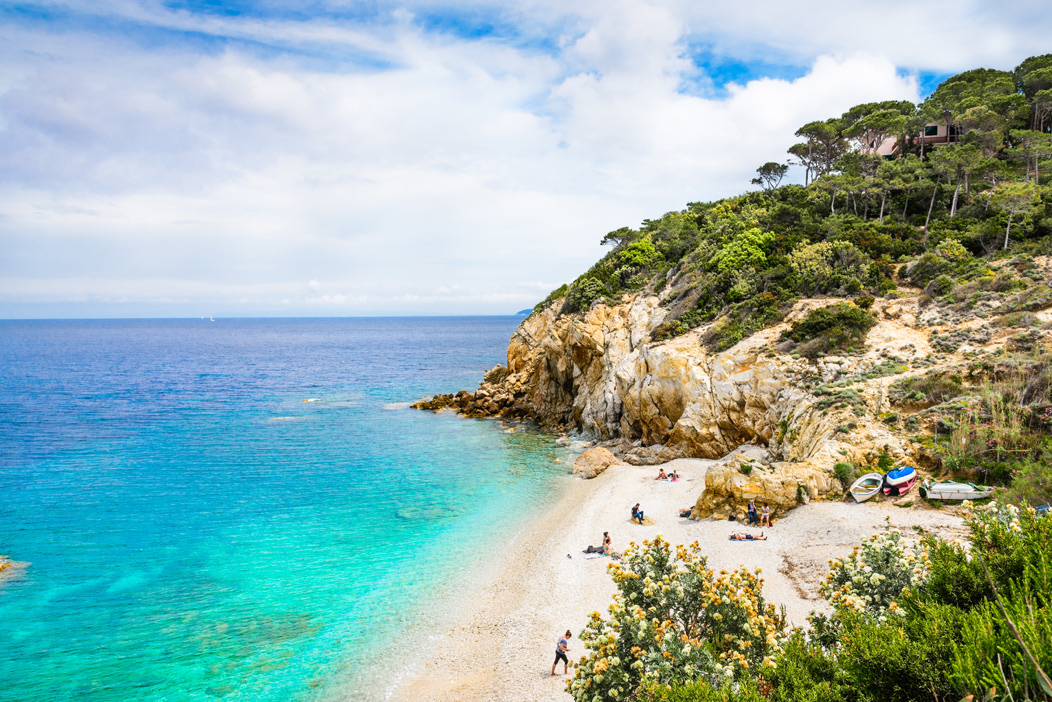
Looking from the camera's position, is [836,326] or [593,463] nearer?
[836,326]

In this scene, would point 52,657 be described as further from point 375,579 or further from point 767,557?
point 767,557

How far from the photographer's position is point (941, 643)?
6.17m

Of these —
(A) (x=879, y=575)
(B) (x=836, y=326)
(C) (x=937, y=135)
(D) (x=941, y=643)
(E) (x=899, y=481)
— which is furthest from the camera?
(C) (x=937, y=135)

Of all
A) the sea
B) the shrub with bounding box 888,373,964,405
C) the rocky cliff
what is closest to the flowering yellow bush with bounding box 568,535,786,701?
the sea

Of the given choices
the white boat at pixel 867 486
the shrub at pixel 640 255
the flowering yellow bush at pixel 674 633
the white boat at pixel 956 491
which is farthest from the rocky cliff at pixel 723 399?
the flowering yellow bush at pixel 674 633

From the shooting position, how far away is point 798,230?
41250 mm

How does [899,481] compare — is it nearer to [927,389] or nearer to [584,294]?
[927,389]

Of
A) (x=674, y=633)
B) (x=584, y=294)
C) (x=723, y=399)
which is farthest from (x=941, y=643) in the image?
(x=584, y=294)

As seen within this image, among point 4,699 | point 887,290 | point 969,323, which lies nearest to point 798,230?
point 887,290

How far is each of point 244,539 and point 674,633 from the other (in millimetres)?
23350

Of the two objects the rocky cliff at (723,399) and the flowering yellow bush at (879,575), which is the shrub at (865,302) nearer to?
the rocky cliff at (723,399)

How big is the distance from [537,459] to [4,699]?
2736 centimetres

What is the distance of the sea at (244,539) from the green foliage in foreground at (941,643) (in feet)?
41.2

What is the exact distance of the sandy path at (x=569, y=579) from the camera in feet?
51.0
